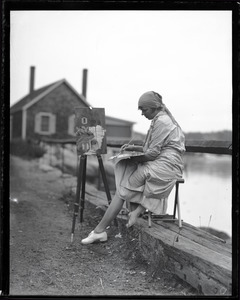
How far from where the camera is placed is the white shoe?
4.04 meters

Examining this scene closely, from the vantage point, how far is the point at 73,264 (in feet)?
12.3

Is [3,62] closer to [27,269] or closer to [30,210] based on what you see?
[27,269]

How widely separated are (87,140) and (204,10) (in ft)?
6.40

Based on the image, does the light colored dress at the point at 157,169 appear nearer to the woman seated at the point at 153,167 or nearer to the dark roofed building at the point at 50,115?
the woman seated at the point at 153,167

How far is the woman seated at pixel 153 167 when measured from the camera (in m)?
3.78

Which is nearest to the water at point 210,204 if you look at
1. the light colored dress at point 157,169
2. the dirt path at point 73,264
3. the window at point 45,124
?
the light colored dress at point 157,169

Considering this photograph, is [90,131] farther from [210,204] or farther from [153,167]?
[210,204]

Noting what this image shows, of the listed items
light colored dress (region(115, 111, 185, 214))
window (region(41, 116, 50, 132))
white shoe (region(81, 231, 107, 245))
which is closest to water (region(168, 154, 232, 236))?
light colored dress (region(115, 111, 185, 214))

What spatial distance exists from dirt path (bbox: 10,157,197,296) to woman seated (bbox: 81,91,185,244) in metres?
0.39

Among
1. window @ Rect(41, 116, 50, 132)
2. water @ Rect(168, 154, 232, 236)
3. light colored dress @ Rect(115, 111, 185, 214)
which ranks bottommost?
water @ Rect(168, 154, 232, 236)

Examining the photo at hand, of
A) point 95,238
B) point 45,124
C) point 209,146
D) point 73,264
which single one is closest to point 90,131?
point 95,238

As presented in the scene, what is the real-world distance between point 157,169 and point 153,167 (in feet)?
0.15

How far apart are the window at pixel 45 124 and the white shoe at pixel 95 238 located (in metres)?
12.3

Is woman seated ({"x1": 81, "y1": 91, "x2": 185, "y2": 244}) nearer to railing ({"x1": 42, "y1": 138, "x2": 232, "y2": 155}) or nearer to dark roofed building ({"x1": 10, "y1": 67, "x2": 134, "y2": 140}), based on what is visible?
railing ({"x1": 42, "y1": 138, "x2": 232, "y2": 155})
